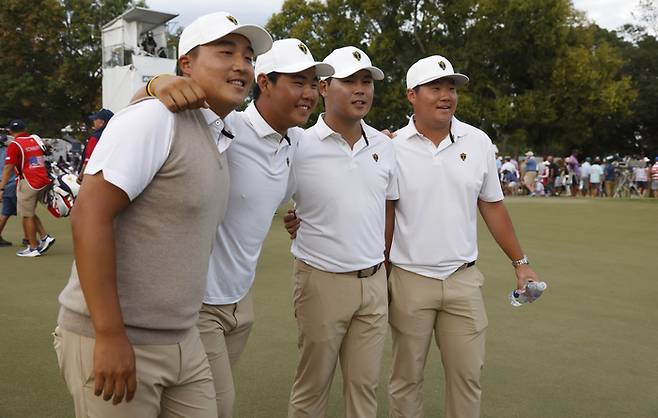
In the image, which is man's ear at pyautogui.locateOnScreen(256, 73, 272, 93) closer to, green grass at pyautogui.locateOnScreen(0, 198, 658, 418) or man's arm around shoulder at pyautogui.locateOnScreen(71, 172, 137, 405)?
man's arm around shoulder at pyautogui.locateOnScreen(71, 172, 137, 405)

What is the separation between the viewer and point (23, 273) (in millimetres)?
8492

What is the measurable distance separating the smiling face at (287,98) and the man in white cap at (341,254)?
40cm

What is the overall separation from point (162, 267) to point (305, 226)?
1.62m

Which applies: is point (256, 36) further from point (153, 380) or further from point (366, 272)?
point (366, 272)

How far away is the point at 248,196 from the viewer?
2994mm

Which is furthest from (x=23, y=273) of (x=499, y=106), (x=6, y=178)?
(x=499, y=106)

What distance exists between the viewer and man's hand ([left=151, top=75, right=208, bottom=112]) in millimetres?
2201

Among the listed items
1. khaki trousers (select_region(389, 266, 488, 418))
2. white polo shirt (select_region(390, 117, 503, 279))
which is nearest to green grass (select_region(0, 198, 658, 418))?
khaki trousers (select_region(389, 266, 488, 418))

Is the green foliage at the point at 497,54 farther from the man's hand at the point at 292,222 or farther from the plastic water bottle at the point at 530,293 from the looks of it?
the man's hand at the point at 292,222

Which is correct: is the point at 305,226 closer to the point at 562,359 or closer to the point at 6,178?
the point at 562,359

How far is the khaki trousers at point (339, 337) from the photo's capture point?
3615 millimetres

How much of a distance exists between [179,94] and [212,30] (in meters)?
0.37

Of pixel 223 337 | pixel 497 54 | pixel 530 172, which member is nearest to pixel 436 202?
pixel 223 337

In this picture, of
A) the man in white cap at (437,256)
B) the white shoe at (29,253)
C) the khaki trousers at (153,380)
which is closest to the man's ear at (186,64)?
the khaki trousers at (153,380)
